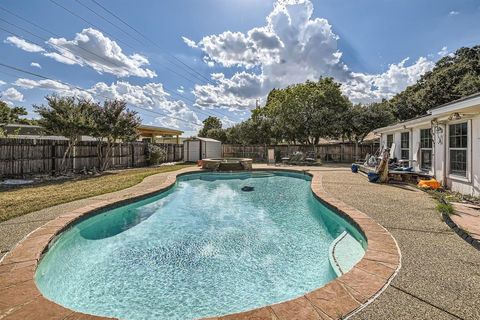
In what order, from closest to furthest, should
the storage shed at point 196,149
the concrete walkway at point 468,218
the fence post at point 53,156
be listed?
the concrete walkway at point 468,218
the fence post at point 53,156
the storage shed at point 196,149

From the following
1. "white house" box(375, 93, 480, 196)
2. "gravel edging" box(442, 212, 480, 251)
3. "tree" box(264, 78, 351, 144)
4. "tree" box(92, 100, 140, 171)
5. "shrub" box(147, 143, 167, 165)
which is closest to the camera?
"gravel edging" box(442, 212, 480, 251)

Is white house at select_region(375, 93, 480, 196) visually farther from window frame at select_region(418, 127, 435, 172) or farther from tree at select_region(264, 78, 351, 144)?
tree at select_region(264, 78, 351, 144)

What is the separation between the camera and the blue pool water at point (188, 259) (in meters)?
3.03

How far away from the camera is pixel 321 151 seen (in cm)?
2195

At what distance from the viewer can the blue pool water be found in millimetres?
3025

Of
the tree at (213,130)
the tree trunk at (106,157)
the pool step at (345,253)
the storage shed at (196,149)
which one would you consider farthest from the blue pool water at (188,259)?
the tree at (213,130)

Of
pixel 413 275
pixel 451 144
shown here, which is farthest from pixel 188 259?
pixel 451 144

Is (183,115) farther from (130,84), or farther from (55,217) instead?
(55,217)

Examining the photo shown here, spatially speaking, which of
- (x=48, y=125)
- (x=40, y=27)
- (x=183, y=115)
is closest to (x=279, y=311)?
(x=48, y=125)

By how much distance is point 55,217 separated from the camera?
4852 millimetres

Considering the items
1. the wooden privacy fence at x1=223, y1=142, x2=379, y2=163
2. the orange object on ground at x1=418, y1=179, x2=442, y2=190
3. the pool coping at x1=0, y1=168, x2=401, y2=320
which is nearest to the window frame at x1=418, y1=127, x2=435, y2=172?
the orange object on ground at x1=418, y1=179, x2=442, y2=190

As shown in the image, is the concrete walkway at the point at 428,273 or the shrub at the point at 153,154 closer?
the concrete walkway at the point at 428,273

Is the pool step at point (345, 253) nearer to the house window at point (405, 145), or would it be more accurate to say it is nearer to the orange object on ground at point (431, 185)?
the orange object on ground at point (431, 185)

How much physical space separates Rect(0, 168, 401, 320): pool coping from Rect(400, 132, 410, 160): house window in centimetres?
867
